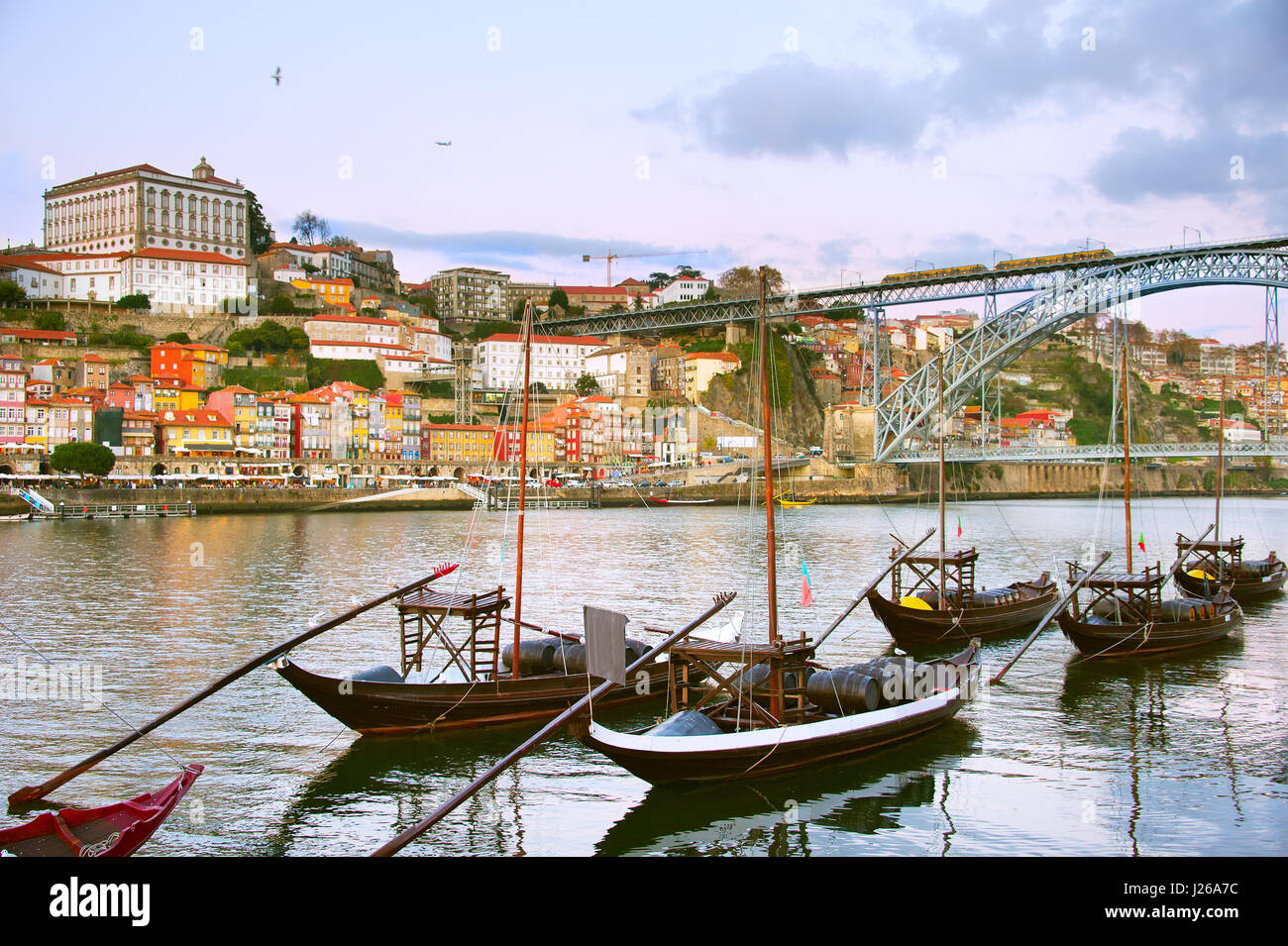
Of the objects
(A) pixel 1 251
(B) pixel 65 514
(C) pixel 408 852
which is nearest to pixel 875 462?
(B) pixel 65 514

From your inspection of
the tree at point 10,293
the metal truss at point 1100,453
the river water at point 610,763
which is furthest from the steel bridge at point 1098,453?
the tree at point 10,293

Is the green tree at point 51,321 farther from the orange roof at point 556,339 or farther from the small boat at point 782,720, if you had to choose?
the small boat at point 782,720

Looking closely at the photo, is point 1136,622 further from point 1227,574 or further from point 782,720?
point 782,720

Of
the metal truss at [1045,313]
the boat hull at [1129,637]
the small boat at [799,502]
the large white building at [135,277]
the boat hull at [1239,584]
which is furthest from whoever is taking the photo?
the large white building at [135,277]

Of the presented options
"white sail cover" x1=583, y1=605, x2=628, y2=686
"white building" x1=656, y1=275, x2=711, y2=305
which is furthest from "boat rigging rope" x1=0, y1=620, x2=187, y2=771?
"white building" x1=656, y1=275, x2=711, y2=305

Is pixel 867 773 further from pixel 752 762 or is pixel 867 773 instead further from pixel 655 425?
pixel 655 425

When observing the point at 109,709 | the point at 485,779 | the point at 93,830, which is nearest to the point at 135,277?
the point at 109,709
